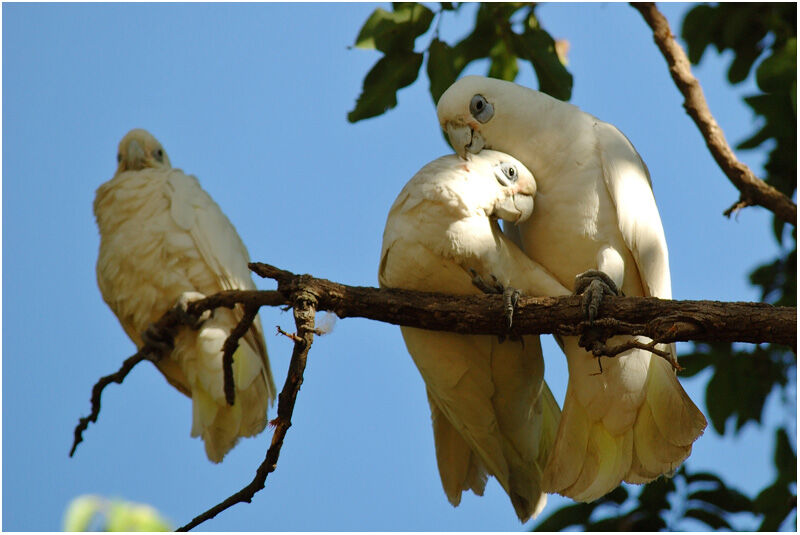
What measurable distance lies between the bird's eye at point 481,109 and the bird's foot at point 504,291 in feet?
2.13

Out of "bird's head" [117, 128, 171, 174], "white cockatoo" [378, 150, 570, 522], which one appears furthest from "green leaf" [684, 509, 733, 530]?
"bird's head" [117, 128, 171, 174]

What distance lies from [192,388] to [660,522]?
231cm

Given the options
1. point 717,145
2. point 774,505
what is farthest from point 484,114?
point 774,505

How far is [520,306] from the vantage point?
9.27 feet

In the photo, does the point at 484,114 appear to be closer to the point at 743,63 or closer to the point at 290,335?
the point at 290,335

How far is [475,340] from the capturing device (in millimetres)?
3191

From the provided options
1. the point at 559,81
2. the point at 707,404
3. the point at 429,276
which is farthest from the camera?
the point at 707,404

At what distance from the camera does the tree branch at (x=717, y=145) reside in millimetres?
3779

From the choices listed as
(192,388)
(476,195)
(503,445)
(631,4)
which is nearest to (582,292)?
(476,195)

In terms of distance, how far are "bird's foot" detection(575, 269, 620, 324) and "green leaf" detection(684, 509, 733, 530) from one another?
167 cm

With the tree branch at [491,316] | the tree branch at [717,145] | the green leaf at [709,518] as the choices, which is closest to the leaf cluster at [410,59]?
the tree branch at [717,145]

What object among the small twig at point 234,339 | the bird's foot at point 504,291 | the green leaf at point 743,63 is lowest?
the small twig at point 234,339

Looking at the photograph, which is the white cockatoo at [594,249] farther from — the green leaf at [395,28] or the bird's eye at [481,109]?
the green leaf at [395,28]

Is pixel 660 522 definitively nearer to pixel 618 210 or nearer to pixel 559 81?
pixel 618 210
